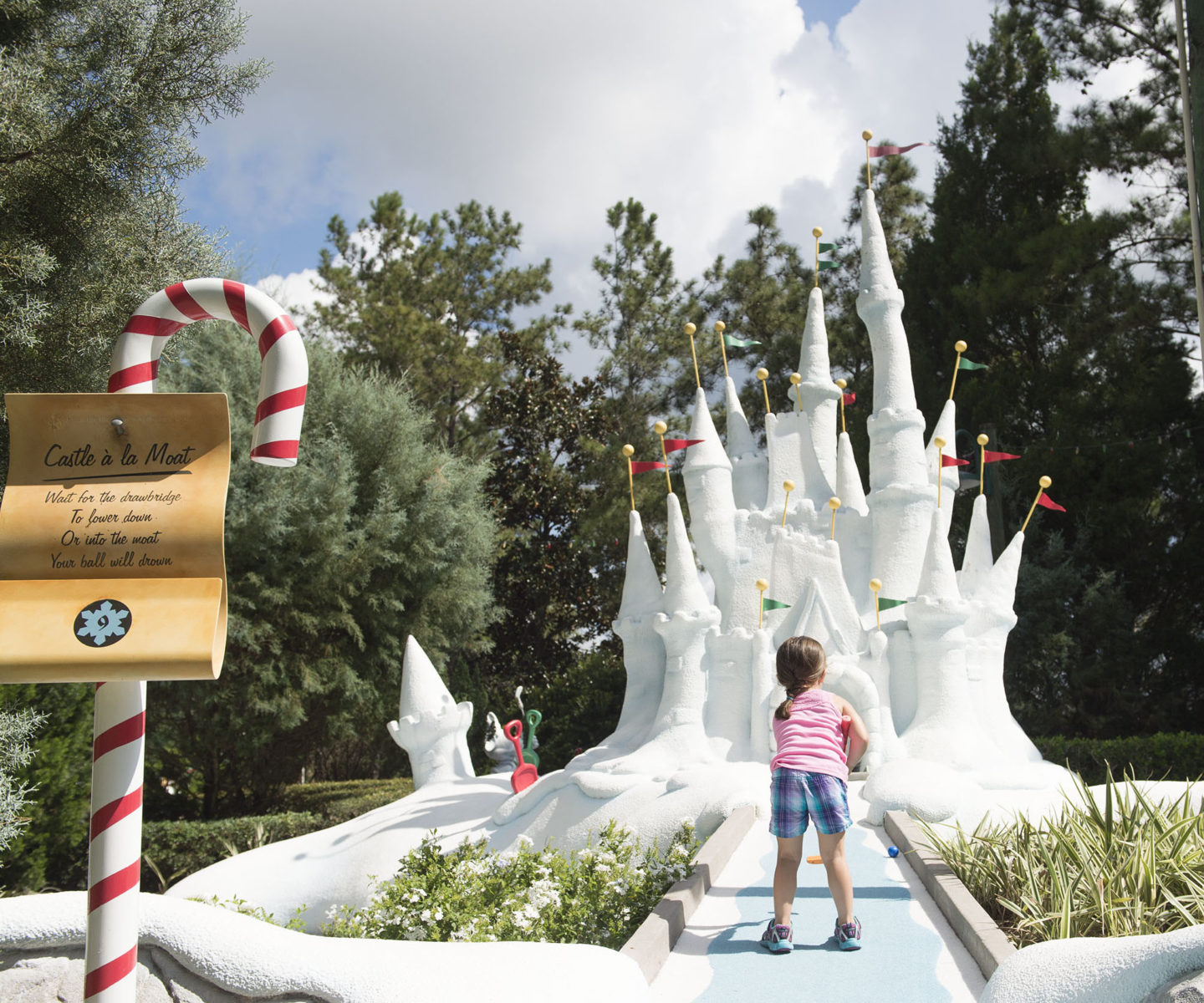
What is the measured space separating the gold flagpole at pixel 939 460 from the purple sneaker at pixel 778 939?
5.69 meters

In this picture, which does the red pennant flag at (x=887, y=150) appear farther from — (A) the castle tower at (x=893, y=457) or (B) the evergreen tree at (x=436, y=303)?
(B) the evergreen tree at (x=436, y=303)

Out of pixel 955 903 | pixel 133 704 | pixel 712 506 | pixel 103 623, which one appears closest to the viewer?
pixel 103 623

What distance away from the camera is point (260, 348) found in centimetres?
292

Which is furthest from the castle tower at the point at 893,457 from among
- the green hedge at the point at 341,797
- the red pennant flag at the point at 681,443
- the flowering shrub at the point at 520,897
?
the green hedge at the point at 341,797

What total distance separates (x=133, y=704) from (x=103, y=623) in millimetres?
322

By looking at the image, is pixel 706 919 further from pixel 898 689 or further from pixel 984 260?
pixel 984 260

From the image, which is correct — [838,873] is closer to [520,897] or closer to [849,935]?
[849,935]

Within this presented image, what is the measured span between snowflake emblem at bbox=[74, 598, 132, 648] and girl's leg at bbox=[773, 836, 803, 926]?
2.56m

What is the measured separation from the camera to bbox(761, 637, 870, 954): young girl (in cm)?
395

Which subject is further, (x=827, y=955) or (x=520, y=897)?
(x=520, y=897)

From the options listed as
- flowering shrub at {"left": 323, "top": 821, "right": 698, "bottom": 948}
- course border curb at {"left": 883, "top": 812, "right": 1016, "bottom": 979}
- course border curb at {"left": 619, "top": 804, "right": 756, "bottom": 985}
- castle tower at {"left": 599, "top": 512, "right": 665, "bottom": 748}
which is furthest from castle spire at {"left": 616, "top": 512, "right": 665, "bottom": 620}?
flowering shrub at {"left": 323, "top": 821, "right": 698, "bottom": 948}

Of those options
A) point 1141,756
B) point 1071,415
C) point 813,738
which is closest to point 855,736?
point 813,738

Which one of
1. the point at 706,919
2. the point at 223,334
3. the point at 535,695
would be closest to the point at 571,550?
the point at 535,695

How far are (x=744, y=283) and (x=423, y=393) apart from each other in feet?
23.7
